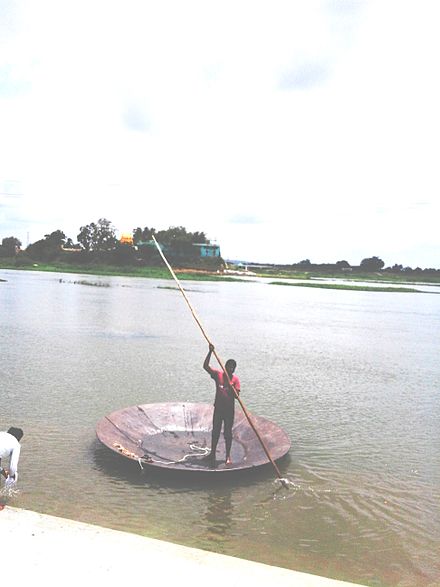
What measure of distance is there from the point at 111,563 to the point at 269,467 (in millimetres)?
4148

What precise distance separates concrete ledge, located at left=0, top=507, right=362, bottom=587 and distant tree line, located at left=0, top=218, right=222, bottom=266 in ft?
275

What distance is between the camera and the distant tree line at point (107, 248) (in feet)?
304

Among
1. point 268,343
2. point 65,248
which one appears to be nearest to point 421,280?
point 65,248

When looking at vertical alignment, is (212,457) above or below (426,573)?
above

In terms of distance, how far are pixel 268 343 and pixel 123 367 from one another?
911cm

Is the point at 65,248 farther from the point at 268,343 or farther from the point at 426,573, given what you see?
the point at 426,573

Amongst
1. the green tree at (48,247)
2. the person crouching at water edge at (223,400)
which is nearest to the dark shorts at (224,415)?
the person crouching at water edge at (223,400)

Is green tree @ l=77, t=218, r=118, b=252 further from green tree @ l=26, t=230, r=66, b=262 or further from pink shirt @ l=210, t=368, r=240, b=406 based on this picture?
pink shirt @ l=210, t=368, r=240, b=406

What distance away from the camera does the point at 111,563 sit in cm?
474

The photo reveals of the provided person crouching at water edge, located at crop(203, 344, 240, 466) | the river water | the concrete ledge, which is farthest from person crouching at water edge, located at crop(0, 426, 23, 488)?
person crouching at water edge, located at crop(203, 344, 240, 466)

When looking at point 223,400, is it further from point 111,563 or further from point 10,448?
point 111,563

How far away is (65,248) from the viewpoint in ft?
356

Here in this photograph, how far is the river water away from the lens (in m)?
6.51

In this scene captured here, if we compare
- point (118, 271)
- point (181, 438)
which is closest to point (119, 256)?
point (118, 271)
